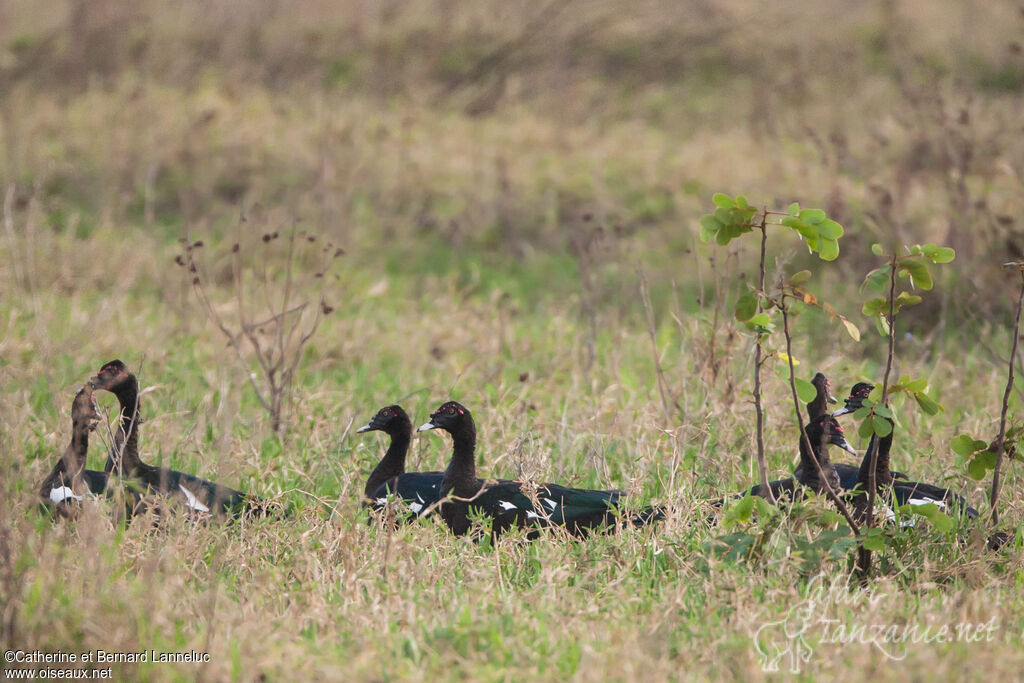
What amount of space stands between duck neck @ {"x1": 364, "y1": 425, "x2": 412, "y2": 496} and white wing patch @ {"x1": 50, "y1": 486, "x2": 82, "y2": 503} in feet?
4.09

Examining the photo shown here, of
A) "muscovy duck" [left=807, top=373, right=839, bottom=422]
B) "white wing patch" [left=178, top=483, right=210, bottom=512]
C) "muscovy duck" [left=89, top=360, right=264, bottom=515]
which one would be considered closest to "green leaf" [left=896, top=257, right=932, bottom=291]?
"muscovy duck" [left=807, top=373, right=839, bottom=422]

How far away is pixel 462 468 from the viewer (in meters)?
4.70

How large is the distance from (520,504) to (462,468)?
313 millimetres

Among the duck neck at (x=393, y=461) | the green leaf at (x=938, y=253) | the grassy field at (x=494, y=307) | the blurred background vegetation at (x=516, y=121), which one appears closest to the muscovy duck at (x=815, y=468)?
the grassy field at (x=494, y=307)

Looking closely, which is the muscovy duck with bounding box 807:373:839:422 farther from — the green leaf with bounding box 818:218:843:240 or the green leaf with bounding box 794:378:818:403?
the green leaf with bounding box 818:218:843:240

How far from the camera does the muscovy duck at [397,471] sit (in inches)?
190

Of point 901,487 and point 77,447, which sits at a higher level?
point 77,447

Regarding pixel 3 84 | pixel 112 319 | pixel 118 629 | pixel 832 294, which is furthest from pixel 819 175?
pixel 118 629

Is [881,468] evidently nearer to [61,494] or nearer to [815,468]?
[815,468]

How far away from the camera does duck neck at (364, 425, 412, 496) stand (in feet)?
16.5

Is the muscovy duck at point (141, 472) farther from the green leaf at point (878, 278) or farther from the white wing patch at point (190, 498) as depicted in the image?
the green leaf at point (878, 278)

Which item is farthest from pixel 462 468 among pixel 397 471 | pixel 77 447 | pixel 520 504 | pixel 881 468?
pixel 881 468

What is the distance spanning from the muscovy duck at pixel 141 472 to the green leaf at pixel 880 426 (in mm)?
2240

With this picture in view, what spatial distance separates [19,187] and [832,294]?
700cm
